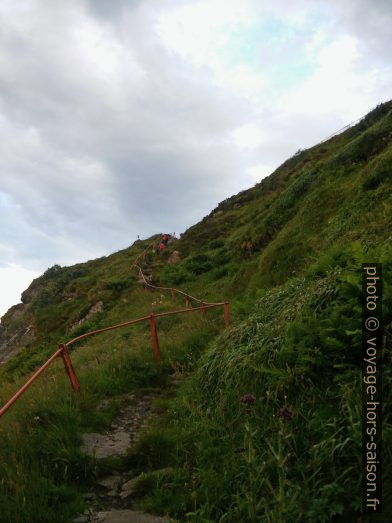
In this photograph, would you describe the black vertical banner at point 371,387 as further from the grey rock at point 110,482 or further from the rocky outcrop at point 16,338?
the rocky outcrop at point 16,338

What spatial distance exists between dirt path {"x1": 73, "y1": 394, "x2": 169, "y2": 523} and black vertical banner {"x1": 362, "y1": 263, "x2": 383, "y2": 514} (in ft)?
6.01

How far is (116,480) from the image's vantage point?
16.3 ft

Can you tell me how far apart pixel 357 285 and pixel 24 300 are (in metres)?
45.2

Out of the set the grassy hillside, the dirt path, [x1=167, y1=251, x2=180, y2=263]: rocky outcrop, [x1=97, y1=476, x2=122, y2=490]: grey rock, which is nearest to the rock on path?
the dirt path

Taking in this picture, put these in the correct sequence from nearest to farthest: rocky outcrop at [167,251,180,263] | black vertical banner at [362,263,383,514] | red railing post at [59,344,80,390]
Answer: black vertical banner at [362,263,383,514], red railing post at [59,344,80,390], rocky outcrop at [167,251,180,263]

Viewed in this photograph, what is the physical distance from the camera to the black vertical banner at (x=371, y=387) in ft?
11.0

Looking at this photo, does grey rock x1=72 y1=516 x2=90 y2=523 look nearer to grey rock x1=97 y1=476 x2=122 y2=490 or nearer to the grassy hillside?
the grassy hillside

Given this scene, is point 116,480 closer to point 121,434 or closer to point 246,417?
point 121,434

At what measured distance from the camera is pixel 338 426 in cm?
405

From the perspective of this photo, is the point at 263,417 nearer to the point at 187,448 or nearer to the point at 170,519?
the point at 187,448

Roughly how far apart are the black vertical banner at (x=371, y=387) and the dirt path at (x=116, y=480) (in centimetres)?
183

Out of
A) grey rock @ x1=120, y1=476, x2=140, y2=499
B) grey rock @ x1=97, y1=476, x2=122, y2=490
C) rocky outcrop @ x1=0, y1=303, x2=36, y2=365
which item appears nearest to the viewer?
grey rock @ x1=120, y1=476, x2=140, y2=499

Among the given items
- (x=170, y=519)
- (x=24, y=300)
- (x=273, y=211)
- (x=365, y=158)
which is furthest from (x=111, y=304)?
(x=24, y=300)

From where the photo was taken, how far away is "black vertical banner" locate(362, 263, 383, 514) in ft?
11.0
